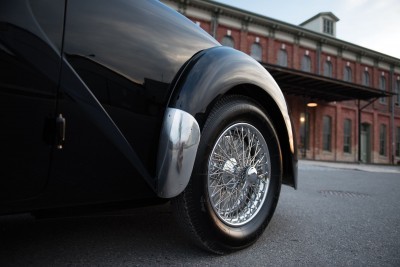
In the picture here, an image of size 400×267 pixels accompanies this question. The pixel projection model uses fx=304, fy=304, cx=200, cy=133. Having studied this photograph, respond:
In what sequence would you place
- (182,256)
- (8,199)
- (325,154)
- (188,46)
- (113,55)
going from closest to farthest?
(8,199)
(113,55)
(182,256)
(188,46)
(325,154)

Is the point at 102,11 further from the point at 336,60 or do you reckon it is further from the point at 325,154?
the point at 336,60

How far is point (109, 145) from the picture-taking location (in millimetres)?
1216

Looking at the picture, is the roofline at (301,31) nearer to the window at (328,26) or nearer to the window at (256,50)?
the window at (256,50)

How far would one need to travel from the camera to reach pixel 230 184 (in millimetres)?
1772

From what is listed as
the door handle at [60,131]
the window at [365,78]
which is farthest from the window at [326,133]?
the door handle at [60,131]

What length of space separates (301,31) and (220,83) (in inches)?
863

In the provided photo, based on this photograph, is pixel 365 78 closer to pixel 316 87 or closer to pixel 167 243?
pixel 316 87

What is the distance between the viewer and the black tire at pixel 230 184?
57.8 inches

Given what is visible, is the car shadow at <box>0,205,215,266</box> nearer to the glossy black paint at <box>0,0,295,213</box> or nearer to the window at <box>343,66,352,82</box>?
the glossy black paint at <box>0,0,295,213</box>

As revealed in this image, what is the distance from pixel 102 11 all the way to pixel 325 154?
21.9 metres

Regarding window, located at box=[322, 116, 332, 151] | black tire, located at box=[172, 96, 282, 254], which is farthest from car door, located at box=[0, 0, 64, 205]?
window, located at box=[322, 116, 332, 151]

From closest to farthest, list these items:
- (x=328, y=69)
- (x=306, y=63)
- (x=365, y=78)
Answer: (x=306, y=63), (x=328, y=69), (x=365, y=78)

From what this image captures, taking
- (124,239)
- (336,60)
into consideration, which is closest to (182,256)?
(124,239)

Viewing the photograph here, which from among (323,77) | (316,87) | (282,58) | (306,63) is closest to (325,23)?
(306,63)
